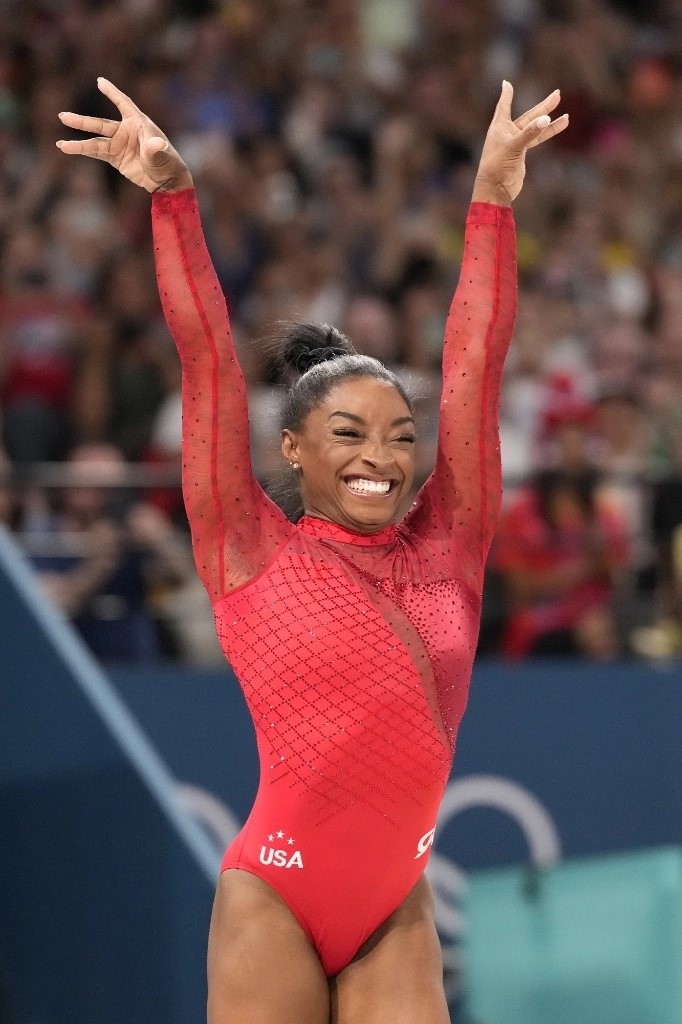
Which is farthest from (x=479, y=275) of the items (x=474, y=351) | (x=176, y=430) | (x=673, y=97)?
(x=673, y=97)

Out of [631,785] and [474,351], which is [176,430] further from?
[474,351]

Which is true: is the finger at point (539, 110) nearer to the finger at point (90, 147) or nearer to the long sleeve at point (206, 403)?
the long sleeve at point (206, 403)

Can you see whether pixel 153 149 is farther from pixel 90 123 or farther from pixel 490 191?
pixel 490 191

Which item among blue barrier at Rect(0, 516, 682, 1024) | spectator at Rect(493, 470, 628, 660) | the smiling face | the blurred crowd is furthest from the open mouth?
spectator at Rect(493, 470, 628, 660)

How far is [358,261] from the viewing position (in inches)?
302

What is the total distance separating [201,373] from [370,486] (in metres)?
0.36

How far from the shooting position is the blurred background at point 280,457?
13.9 ft

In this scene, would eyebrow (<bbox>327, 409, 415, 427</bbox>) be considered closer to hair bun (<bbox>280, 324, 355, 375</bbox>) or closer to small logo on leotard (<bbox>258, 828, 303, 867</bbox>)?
hair bun (<bbox>280, 324, 355, 375</bbox>)

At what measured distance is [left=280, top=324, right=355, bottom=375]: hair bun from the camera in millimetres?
3170

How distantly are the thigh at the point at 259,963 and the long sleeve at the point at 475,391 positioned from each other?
0.70m

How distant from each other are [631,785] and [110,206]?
3.43 meters

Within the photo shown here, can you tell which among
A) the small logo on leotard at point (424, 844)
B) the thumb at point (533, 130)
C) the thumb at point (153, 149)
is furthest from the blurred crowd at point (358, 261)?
the small logo on leotard at point (424, 844)

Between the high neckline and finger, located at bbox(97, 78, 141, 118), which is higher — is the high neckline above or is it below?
below

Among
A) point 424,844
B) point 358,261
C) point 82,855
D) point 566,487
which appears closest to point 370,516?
point 424,844
